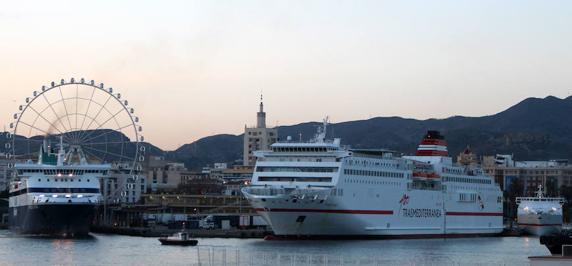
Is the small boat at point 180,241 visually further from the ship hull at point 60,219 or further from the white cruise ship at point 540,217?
the white cruise ship at point 540,217

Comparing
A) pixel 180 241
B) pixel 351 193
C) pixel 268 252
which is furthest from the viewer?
pixel 351 193

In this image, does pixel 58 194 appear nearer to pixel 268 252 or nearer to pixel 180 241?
pixel 180 241

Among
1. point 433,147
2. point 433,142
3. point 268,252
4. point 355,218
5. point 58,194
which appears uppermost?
point 433,142

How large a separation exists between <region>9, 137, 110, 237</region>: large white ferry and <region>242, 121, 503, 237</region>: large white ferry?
14554 millimetres

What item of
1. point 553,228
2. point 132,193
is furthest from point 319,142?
point 132,193

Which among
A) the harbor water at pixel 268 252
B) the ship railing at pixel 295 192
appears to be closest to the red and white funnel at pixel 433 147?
the harbor water at pixel 268 252

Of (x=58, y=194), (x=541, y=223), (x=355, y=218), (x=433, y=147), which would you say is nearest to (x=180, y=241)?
(x=355, y=218)

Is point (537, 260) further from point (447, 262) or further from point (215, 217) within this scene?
point (215, 217)

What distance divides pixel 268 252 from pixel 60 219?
83.3 ft

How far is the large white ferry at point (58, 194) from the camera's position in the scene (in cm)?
9194

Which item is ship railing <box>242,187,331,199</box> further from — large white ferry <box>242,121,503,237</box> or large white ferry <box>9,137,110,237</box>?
large white ferry <box>9,137,110,237</box>

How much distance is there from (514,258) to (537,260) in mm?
45541

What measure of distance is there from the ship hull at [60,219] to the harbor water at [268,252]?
1632 millimetres

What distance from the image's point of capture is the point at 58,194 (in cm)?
9338
